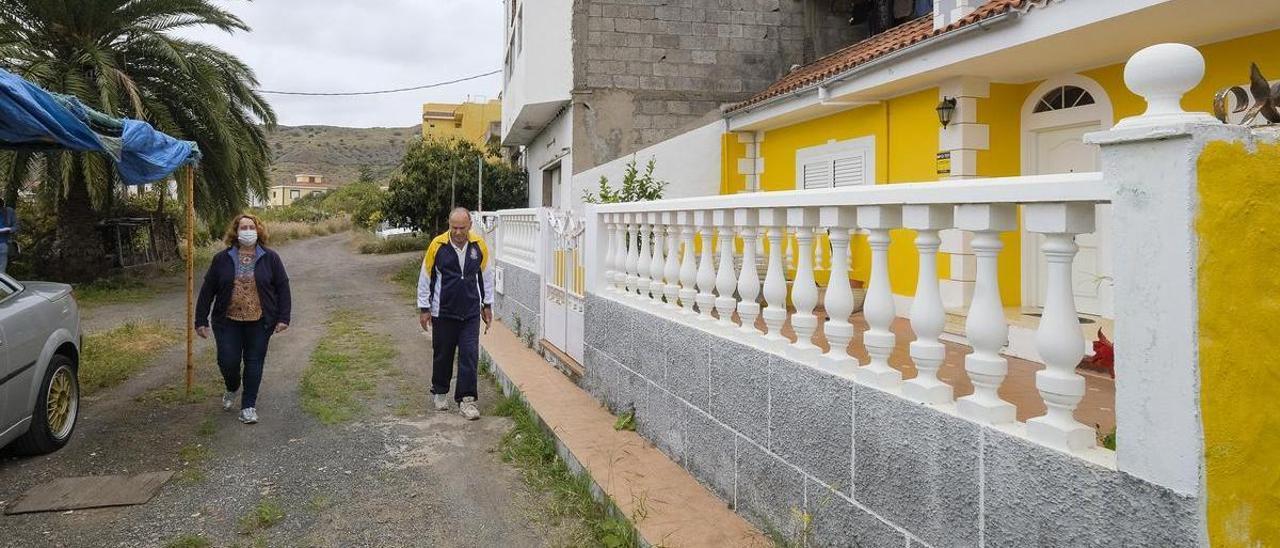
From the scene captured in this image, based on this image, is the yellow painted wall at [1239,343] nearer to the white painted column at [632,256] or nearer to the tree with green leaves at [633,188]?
the white painted column at [632,256]

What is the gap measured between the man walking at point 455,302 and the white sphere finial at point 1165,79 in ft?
17.6

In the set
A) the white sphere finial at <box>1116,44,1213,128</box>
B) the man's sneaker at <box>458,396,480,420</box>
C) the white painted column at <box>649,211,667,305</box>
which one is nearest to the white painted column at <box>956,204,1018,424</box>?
the white sphere finial at <box>1116,44,1213,128</box>

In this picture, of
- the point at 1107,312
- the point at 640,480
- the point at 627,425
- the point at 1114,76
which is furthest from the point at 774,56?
the point at 640,480

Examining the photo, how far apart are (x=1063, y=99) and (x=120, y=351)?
33.9 ft

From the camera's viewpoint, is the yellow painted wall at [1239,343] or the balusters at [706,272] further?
the balusters at [706,272]

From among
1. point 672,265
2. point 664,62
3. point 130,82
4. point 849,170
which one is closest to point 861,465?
point 672,265

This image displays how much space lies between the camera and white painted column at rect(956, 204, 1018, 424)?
229cm

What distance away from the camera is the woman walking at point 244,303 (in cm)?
629

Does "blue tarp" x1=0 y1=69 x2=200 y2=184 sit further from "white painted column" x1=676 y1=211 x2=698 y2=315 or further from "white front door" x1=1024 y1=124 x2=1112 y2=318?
"white front door" x1=1024 y1=124 x2=1112 y2=318

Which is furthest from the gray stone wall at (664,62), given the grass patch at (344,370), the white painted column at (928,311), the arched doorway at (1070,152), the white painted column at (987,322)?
the white painted column at (987,322)

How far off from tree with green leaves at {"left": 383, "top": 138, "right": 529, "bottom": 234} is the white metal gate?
11.6m

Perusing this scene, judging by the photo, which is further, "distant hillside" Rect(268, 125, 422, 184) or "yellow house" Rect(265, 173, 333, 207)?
"distant hillside" Rect(268, 125, 422, 184)

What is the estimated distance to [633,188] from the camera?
1185 cm

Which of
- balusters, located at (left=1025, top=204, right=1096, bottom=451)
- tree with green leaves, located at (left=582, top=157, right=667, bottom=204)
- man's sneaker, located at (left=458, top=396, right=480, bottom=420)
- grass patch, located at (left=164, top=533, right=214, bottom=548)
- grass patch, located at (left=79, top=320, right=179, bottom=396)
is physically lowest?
grass patch, located at (left=164, top=533, right=214, bottom=548)
